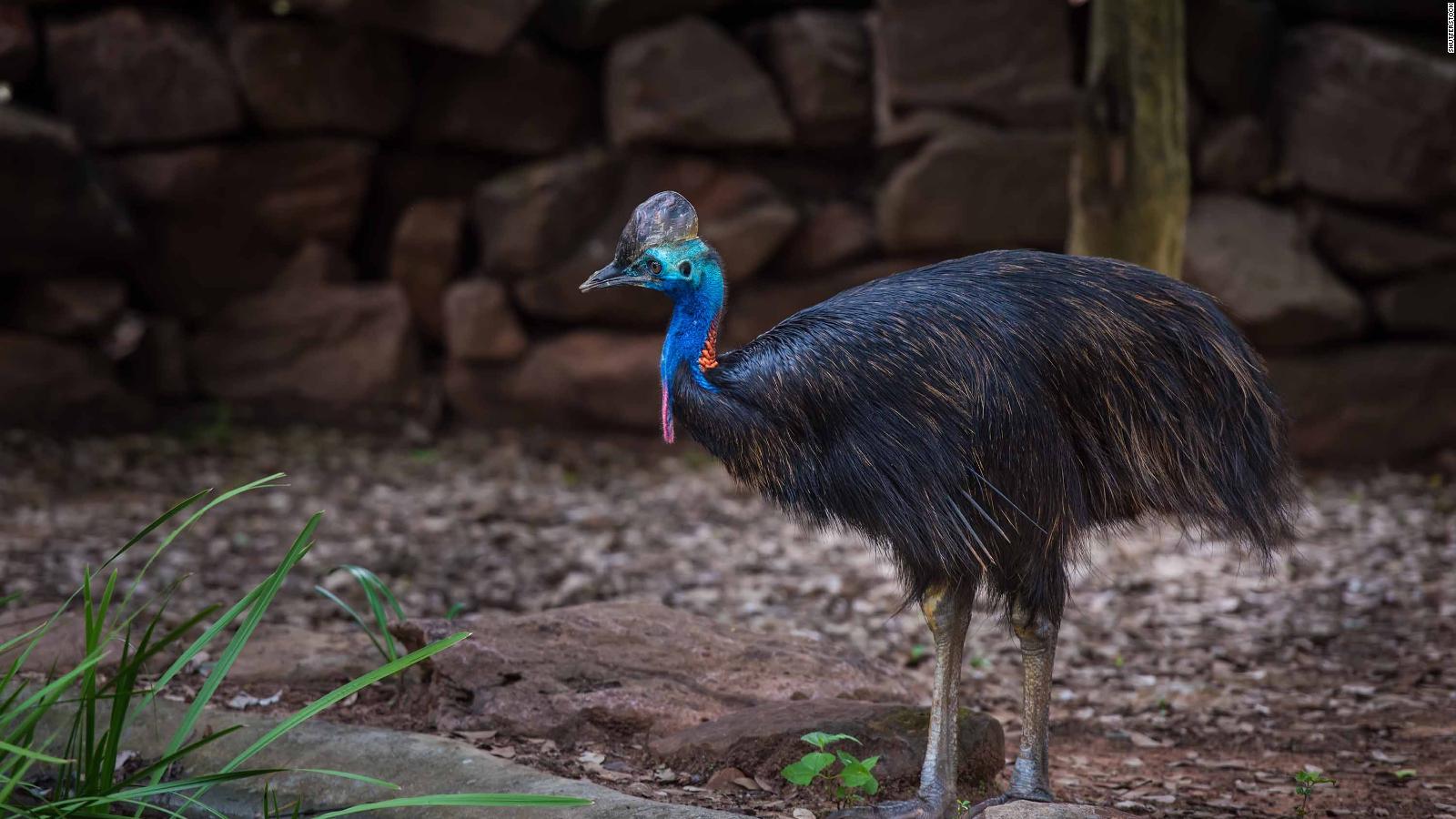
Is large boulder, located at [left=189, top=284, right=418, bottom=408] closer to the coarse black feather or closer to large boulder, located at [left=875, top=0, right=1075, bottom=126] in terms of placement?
large boulder, located at [left=875, top=0, right=1075, bottom=126]

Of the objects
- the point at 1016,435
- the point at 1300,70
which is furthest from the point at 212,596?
the point at 1300,70

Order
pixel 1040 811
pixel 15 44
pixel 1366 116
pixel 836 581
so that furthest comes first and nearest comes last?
pixel 1366 116, pixel 15 44, pixel 836 581, pixel 1040 811

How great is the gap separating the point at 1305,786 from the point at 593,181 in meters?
5.22

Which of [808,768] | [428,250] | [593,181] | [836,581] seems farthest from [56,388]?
[808,768]

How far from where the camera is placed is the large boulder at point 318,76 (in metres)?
7.28

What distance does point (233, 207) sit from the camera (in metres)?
7.65

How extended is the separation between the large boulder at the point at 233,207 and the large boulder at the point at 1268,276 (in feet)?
14.6

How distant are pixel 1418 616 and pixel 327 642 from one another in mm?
3716

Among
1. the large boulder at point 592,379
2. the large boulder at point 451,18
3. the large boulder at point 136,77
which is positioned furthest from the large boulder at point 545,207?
the large boulder at point 136,77

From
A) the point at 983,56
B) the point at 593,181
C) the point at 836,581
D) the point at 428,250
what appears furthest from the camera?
the point at 428,250

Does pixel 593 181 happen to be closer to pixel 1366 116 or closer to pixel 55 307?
pixel 55 307

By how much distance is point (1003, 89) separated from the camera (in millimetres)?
7383

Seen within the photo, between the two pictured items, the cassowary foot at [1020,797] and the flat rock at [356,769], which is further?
the cassowary foot at [1020,797]

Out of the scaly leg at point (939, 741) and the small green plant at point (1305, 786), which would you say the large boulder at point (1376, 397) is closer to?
the small green plant at point (1305, 786)
